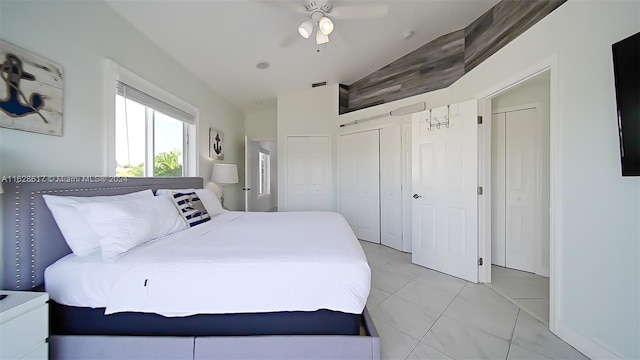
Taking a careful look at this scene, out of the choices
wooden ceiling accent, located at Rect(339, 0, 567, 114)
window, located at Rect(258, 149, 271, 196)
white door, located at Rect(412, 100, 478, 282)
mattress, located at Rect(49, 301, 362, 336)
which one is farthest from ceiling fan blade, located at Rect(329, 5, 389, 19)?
window, located at Rect(258, 149, 271, 196)

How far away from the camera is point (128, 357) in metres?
1.21

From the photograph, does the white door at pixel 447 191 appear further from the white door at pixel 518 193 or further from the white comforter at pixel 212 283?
the white comforter at pixel 212 283

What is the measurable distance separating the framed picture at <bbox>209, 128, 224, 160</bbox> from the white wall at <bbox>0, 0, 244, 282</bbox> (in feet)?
4.32

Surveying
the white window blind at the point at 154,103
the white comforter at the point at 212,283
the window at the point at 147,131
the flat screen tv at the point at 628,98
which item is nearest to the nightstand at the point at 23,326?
the white comforter at the point at 212,283

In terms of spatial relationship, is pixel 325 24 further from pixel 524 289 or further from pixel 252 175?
pixel 252 175

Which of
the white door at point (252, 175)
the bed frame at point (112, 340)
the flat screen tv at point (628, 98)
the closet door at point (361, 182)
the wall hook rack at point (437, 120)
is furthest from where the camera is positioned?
the white door at point (252, 175)

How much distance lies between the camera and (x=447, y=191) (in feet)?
8.49

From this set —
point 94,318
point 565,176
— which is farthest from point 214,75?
point 565,176

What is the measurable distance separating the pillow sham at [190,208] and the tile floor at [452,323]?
1.76 meters

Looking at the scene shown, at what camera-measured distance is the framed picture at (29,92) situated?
1.29 meters

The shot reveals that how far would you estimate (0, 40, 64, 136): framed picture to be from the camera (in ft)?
4.24

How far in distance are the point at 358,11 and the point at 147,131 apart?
2580 mm

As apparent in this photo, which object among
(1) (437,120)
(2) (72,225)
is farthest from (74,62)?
(1) (437,120)

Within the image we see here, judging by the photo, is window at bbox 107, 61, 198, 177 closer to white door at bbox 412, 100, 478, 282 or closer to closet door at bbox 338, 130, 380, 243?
closet door at bbox 338, 130, 380, 243
